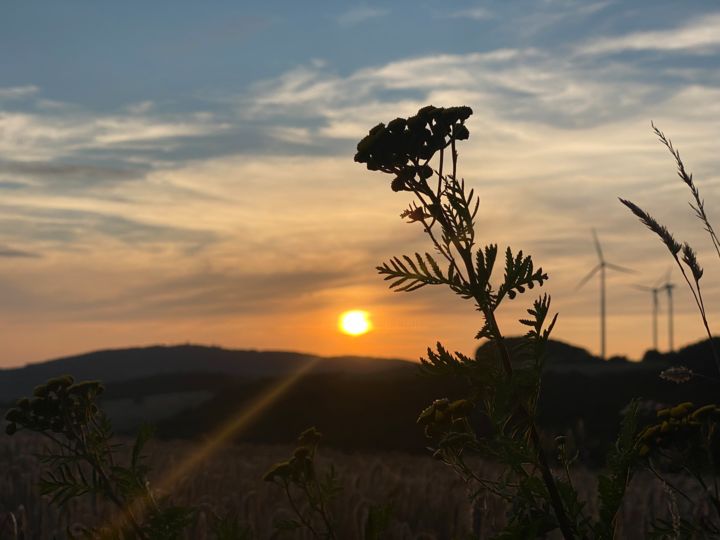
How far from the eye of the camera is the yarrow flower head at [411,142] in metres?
4.59

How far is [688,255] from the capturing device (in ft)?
17.3

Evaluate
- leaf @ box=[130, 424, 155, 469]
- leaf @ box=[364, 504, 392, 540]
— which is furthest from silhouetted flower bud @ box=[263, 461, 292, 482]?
leaf @ box=[364, 504, 392, 540]

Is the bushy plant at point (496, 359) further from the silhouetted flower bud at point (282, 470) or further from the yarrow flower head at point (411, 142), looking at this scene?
the silhouetted flower bud at point (282, 470)

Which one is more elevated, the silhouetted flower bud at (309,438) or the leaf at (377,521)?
the silhouetted flower bud at (309,438)

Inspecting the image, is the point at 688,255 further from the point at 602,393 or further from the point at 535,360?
the point at 602,393

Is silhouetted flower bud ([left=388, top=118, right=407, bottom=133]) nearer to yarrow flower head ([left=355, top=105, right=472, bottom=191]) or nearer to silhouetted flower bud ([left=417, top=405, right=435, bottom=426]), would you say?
yarrow flower head ([left=355, top=105, right=472, bottom=191])

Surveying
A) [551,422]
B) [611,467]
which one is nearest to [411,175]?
[611,467]

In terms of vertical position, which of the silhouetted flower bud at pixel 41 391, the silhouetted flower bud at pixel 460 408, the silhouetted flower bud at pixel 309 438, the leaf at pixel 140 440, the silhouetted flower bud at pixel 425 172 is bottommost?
the silhouetted flower bud at pixel 309 438

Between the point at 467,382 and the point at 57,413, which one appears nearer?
the point at 467,382

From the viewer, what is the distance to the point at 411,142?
4.64 meters

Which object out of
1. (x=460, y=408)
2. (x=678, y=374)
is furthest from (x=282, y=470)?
(x=678, y=374)

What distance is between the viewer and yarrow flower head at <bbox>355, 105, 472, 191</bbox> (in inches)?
181

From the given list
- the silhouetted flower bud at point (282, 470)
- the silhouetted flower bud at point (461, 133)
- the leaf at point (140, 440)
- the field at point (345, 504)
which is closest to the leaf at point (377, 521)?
the silhouetted flower bud at point (282, 470)

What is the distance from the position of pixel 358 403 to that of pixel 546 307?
52.3 metres
